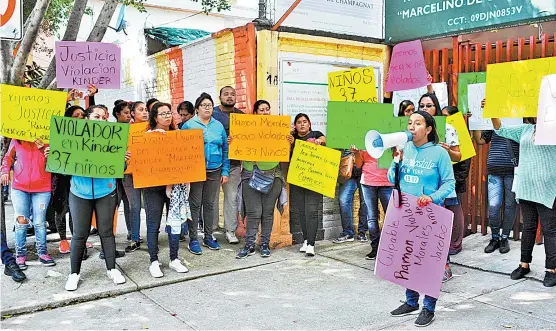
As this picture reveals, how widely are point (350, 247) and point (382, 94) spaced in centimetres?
233

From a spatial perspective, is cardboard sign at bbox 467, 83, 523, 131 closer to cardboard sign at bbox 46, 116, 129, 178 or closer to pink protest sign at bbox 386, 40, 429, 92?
pink protest sign at bbox 386, 40, 429, 92

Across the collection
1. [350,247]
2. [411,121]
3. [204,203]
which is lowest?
[350,247]

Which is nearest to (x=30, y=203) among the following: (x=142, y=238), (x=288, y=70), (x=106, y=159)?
(x=106, y=159)

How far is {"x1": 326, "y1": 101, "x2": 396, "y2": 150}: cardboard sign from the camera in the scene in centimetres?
594

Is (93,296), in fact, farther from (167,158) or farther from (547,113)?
(547,113)

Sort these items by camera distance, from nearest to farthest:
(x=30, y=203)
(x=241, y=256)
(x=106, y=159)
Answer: (x=106, y=159) < (x=30, y=203) < (x=241, y=256)

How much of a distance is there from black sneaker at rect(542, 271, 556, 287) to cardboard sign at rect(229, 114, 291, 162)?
2.87 meters

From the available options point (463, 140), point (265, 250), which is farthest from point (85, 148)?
point (463, 140)

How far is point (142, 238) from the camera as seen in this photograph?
7.05 meters

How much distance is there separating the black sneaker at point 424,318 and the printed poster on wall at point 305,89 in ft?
10.8

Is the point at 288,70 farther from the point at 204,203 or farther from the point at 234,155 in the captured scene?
the point at 204,203

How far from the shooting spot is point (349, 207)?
22.7 feet

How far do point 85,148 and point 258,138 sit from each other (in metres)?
1.90

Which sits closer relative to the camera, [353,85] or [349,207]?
[353,85]
